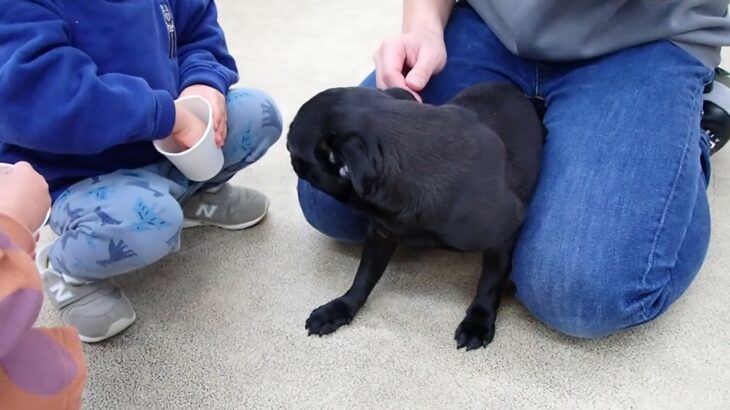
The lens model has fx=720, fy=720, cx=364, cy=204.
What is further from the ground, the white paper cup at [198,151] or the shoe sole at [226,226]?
the white paper cup at [198,151]

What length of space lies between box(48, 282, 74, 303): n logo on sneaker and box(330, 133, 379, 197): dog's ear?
1.50ft

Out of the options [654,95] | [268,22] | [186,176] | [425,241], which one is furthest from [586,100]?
[268,22]

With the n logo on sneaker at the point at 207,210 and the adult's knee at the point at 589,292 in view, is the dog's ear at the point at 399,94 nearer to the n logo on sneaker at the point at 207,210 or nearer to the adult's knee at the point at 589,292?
the adult's knee at the point at 589,292

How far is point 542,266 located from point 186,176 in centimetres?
52

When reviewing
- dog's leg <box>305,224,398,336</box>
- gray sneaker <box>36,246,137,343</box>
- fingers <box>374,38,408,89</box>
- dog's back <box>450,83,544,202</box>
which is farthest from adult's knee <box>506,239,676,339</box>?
gray sneaker <box>36,246,137,343</box>

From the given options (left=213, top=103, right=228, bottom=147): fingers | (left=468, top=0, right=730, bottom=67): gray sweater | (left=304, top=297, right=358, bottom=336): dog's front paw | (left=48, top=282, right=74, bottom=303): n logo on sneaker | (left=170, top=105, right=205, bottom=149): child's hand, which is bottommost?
(left=304, top=297, right=358, bottom=336): dog's front paw

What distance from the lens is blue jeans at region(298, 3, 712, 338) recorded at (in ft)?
2.90

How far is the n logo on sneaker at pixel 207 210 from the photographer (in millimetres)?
1199

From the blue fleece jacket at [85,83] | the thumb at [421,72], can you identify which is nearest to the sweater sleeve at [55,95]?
the blue fleece jacket at [85,83]

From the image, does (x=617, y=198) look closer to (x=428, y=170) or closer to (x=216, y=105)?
(x=428, y=170)

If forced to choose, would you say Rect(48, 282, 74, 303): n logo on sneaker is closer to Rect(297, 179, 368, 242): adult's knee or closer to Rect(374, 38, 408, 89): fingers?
Rect(297, 179, 368, 242): adult's knee

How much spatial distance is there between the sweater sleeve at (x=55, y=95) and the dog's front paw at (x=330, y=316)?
333 millimetres

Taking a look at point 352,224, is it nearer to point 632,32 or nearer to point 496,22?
point 496,22

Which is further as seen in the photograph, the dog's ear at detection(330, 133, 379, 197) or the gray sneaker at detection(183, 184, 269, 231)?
the gray sneaker at detection(183, 184, 269, 231)
